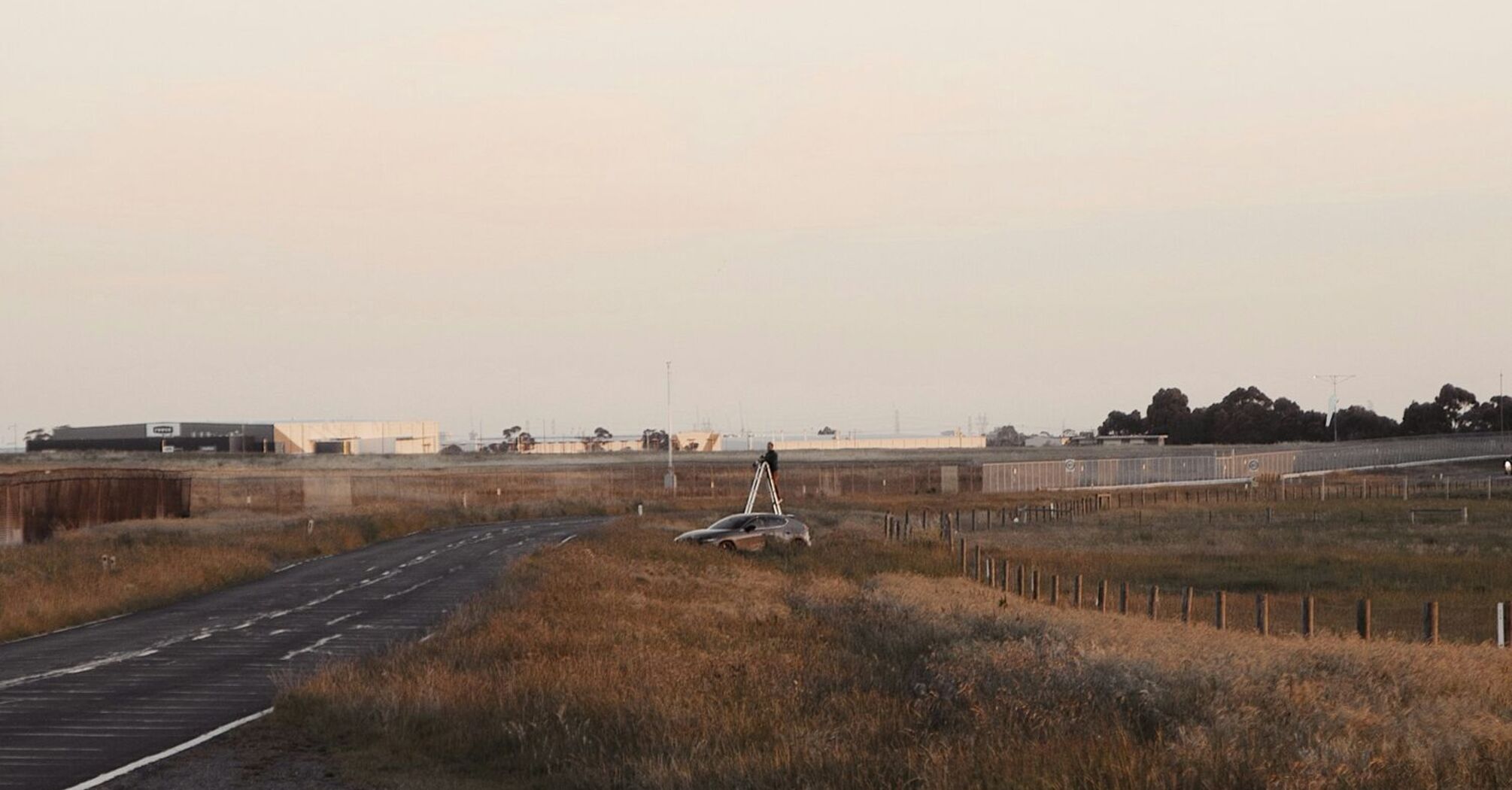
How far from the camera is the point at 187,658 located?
23594 millimetres

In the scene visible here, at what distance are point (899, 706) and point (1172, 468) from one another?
4160 inches

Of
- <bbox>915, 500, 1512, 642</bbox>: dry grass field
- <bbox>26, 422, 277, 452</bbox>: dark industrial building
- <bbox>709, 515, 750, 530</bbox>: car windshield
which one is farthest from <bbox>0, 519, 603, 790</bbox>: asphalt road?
<bbox>26, 422, 277, 452</bbox>: dark industrial building

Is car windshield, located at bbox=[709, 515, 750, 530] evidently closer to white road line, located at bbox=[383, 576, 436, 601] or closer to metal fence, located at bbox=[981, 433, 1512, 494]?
white road line, located at bbox=[383, 576, 436, 601]

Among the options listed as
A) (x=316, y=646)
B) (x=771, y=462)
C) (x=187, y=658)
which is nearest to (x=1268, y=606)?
(x=771, y=462)

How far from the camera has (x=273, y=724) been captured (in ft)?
53.9

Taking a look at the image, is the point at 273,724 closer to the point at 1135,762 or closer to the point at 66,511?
the point at 1135,762

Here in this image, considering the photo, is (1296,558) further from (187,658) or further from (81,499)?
(81,499)

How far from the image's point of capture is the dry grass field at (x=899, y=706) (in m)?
10.5

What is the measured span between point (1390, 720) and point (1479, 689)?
3.08 meters

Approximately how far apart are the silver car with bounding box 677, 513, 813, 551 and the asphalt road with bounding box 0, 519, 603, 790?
5.99 meters

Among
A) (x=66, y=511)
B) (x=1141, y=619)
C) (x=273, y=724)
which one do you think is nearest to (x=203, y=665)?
(x=273, y=724)

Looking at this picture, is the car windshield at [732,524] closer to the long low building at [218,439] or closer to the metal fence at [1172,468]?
the metal fence at [1172,468]

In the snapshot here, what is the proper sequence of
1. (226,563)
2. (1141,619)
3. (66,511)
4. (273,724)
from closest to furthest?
(273,724), (1141,619), (226,563), (66,511)

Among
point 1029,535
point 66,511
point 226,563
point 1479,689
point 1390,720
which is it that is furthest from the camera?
point 1029,535
